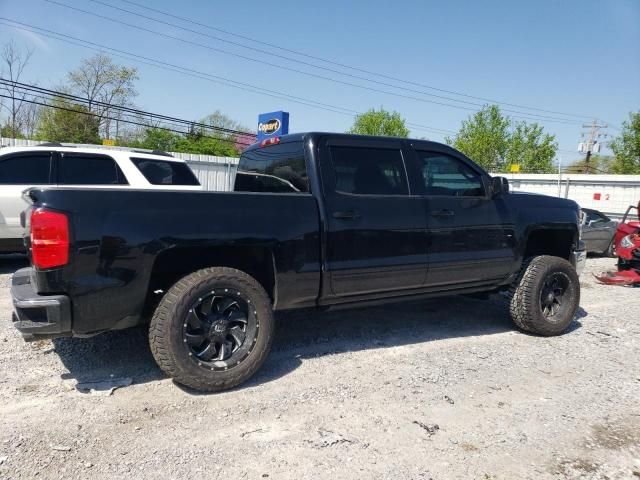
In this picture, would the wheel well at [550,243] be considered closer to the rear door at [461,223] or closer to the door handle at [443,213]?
the rear door at [461,223]

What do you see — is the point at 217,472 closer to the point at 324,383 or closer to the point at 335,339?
the point at 324,383

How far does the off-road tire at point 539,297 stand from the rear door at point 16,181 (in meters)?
6.63

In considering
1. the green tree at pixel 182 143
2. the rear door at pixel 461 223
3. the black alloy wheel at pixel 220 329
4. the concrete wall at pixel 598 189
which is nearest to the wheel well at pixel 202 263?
the black alloy wheel at pixel 220 329

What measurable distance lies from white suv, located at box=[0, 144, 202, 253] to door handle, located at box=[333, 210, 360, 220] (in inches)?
145

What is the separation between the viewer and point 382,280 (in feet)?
13.7

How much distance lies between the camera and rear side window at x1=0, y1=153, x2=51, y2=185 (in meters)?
7.11

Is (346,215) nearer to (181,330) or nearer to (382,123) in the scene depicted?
(181,330)

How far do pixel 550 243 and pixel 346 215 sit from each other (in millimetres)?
2946

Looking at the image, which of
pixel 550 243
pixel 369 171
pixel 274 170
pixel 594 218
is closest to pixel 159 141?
pixel 594 218

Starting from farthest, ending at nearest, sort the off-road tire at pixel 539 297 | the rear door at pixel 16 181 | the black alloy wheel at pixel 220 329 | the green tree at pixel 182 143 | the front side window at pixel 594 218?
the green tree at pixel 182 143 → the front side window at pixel 594 218 → the rear door at pixel 16 181 → the off-road tire at pixel 539 297 → the black alloy wheel at pixel 220 329

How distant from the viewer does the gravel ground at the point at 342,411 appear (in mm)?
2656

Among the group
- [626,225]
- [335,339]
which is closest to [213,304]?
[335,339]

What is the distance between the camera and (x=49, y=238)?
2.93m

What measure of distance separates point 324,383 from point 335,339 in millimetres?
1040
